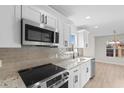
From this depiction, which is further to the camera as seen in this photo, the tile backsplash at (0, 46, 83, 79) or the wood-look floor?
the wood-look floor

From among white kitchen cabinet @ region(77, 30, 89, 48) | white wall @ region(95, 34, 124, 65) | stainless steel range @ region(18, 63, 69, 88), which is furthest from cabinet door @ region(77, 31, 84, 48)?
white wall @ region(95, 34, 124, 65)

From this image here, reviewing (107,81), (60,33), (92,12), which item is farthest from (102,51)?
(60,33)

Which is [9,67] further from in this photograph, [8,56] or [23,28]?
[23,28]

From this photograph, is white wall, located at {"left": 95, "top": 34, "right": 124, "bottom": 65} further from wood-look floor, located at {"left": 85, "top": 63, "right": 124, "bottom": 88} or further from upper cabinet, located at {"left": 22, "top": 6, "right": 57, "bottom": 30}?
upper cabinet, located at {"left": 22, "top": 6, "right": 57, "bottom": 30}

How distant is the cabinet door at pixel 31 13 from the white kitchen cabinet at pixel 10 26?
89 millimetres

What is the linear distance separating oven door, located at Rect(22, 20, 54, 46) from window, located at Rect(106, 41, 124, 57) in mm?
6624

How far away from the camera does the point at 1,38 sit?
1180mm

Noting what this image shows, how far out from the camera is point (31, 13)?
1.62 metres

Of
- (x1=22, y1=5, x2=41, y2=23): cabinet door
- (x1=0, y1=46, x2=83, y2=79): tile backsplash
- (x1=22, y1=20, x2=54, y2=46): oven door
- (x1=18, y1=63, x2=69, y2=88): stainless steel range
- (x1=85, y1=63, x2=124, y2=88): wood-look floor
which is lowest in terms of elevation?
(x1=85, y1=63, x2=124, y2=88): wood-look floor

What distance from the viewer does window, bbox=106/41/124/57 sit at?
24.7ft

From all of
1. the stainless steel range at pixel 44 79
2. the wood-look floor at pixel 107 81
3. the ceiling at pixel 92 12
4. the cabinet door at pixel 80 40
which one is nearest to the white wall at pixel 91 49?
the wood-look floor at pixel 107 81

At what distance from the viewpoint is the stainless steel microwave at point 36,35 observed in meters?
1.45

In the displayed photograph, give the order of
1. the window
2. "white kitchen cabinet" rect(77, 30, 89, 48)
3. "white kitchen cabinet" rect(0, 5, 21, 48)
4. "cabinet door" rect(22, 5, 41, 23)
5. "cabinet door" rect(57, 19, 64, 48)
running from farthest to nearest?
1. the window
2. "white kitchen cabinet" rect(77, 30, 89, 48)
3. "cabinet door" rect(57, 19, 64, 48)
4. "cabinet door" rect(22, 5, 41, 23)
5. "white kitchen cabinet" rect(0, 5, 21, 48)

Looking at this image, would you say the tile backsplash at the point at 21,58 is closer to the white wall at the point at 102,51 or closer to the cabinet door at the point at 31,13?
the cabinet door at the point at 31,13
